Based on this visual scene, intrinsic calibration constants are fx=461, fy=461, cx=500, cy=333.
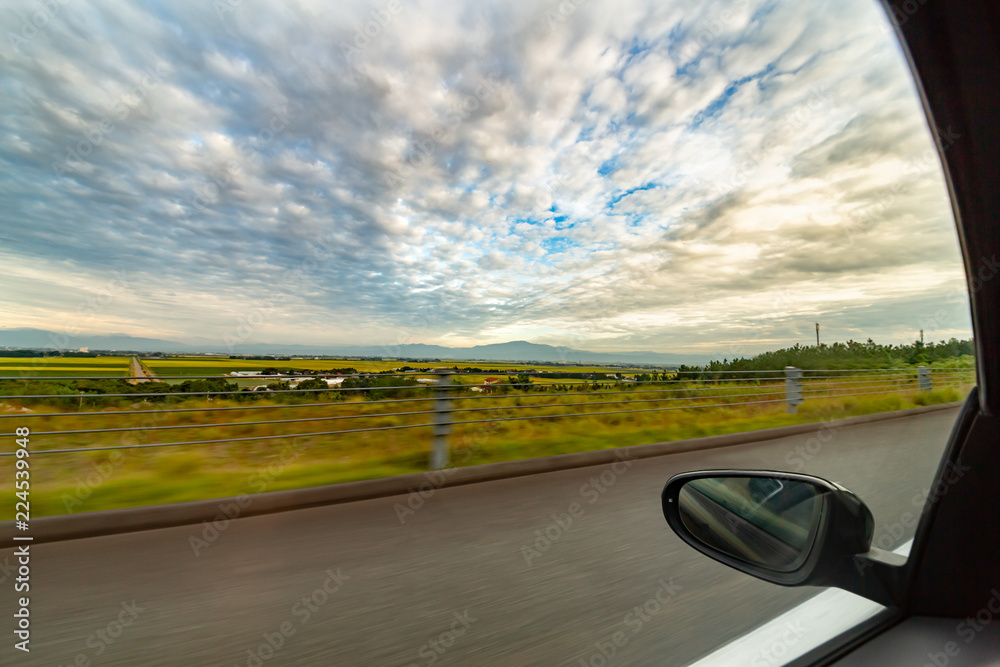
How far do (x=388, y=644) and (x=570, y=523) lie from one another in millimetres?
2002

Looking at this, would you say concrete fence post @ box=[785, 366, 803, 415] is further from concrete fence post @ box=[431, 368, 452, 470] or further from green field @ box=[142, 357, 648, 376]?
concrete fence post @ box=[431, 368, 452, 470]

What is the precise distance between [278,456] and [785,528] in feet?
17.5

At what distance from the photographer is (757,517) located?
1442 mm

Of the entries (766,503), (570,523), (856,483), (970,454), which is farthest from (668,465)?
(970,454)

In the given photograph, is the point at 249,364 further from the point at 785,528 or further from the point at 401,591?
the point at 785,528

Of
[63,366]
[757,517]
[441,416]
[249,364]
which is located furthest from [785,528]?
[249,364]

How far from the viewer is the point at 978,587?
984mm

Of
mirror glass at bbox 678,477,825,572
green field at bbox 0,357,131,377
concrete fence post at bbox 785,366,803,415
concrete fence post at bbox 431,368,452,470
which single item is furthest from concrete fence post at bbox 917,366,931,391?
green field at bbox 0,357,131,377

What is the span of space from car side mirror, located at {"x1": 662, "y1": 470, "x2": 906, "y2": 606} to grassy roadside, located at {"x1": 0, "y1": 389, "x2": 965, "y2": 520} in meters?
2.38

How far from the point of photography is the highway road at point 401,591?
82.8 inches

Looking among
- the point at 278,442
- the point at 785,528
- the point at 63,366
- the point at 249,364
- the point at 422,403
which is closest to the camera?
the point at 785,528

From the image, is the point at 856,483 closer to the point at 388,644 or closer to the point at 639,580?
the point at 639,580

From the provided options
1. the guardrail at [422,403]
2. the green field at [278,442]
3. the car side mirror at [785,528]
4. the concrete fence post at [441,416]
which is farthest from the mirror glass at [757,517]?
the concrete fence post at [441,416]

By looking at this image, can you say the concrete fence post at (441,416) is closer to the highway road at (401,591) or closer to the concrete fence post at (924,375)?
the highway road at (401,591)
